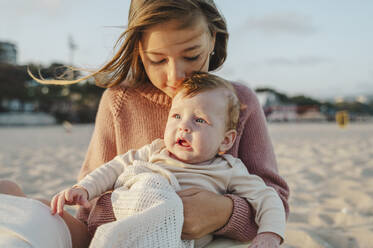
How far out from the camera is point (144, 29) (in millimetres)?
1700

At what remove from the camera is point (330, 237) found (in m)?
2.29

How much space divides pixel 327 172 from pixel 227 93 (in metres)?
3.57

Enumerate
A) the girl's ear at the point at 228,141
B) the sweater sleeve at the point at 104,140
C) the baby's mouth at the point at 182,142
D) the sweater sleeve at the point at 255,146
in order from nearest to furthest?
the baby's mouth at the point at 182,142, the girl's ear at the point at 228,141, the sweater sleeve at the point at 255,146, the sweater sleeve at the point at 104,140

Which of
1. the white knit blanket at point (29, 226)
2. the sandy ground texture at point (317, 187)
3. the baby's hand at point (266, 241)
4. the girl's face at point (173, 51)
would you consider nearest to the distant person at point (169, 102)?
the girl's face at point (173, 51)

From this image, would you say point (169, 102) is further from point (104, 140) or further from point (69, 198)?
point (69, 198)

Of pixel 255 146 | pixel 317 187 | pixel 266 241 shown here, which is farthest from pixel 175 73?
pixel 317 187

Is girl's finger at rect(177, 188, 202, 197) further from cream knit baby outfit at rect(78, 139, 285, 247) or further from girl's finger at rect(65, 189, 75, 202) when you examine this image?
girl's finger at rect(65, 189, 75, 202)

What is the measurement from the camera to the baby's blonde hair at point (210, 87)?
160cm

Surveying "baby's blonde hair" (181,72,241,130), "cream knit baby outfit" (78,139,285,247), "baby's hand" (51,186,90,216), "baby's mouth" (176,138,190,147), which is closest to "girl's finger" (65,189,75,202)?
"baby's hand" (51,186,90,216)

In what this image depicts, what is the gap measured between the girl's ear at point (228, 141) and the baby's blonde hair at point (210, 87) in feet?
0.08

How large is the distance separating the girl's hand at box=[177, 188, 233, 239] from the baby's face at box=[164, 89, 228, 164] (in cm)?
19

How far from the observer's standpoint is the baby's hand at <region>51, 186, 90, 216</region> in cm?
135

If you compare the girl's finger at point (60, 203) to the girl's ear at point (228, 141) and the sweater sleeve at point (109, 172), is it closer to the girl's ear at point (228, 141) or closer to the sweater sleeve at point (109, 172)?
the sweater sleeve at point (109, 172)

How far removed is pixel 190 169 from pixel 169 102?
50 cm
